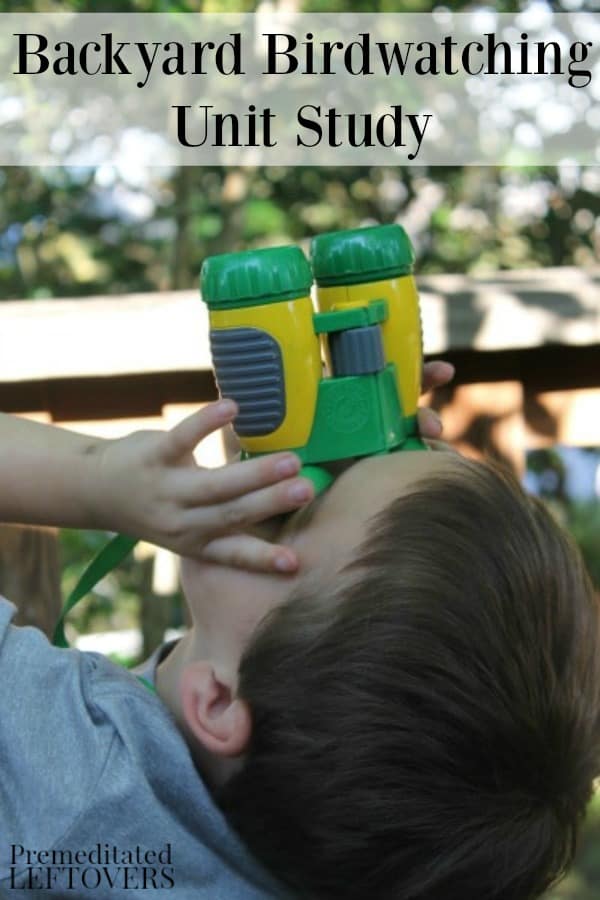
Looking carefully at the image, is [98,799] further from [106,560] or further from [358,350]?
[358,350]

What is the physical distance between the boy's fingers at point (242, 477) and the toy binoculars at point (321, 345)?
1.5 inches

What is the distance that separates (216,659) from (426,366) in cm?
32

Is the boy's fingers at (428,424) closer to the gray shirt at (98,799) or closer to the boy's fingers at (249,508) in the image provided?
the boy's fingers at (249,508)

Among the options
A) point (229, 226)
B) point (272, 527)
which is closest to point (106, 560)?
point (272, 527)

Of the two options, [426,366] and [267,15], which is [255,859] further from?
[267,15]

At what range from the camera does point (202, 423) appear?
0.96 m

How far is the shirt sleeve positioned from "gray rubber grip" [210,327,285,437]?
0.80 feet

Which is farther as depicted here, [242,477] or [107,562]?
[107,562]

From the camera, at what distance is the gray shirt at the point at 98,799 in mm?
984

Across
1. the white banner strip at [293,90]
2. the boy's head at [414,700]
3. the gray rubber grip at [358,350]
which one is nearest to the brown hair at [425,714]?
the boy's head at [414,700]

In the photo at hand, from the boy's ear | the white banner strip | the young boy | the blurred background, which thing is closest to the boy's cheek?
the young boy

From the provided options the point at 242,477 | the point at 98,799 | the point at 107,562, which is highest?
the point at 242,477

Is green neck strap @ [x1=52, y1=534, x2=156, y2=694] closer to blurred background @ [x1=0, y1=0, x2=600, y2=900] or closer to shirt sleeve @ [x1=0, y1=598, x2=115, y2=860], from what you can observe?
shirt sleeve @ [x1=0, y1=598, x2=115, y2=860]

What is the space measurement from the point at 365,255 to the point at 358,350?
9 centimetres
